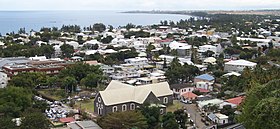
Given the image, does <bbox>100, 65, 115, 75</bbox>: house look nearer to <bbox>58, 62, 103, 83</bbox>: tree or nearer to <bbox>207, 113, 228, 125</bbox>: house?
<bbox>58, 62, 103, 83</bbox>: tree

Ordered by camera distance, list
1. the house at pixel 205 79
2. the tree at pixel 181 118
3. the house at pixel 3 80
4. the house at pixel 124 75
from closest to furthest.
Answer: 1. the tree at pixel 181 118
2. the house at pixel 3 80
3. the house at pixel 205 79
4. the house at pixel 124 75

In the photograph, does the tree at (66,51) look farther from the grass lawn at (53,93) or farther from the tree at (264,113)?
the tree at (264,113)

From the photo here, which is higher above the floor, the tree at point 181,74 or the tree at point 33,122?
the tree at point 33,122

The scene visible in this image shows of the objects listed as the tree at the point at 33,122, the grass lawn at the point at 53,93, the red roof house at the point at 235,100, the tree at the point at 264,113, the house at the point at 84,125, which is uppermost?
the tree at the point at 264,113

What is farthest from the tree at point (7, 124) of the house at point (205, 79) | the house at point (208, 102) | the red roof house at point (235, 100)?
the house at point (205, 79)

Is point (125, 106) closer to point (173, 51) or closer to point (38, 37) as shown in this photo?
point (173, 51)

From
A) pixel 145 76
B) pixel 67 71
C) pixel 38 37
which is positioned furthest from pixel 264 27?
pixel 67 71

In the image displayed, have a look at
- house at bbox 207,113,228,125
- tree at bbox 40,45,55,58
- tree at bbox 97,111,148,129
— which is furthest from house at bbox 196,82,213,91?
tree at bbox 40,45,55,58
